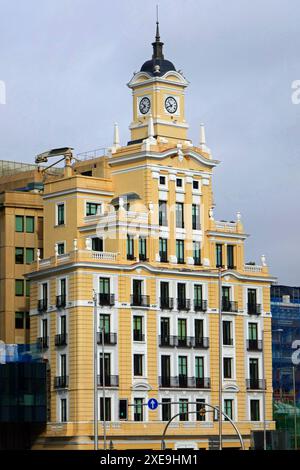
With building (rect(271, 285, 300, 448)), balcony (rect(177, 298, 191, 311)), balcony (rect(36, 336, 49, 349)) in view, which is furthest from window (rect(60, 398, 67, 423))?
building (rect(271, 285, 300, 448))

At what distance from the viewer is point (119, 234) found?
99.1m

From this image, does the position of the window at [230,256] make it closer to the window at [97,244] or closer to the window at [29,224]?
the window at [97,244]

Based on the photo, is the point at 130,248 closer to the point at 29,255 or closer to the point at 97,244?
the point at 97,244

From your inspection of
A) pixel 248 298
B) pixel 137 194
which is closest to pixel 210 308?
pixel 248 298

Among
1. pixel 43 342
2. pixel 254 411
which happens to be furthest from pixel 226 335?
pixel 43 342

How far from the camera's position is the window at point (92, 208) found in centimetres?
10306

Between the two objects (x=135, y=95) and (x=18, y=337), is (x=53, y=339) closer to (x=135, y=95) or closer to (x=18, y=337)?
(x=18, y=337)

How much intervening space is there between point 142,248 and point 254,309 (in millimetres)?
11243

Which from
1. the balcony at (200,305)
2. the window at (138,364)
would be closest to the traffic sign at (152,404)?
the window at (138,364)

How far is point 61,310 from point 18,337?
7.03 meters

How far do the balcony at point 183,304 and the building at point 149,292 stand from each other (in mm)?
110

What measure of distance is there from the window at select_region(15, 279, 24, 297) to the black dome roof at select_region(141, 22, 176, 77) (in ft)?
64.7

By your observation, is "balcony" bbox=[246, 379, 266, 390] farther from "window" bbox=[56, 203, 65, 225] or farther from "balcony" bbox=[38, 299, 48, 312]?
"window" bbox=[56, 203, 65, 225]
